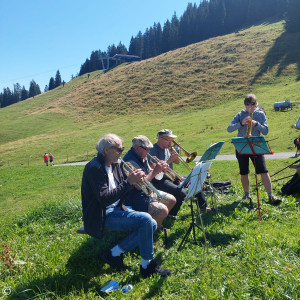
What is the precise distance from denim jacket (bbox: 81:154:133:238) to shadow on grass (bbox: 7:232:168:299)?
588 mm

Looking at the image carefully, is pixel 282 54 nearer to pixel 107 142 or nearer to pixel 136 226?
pixel 107 142

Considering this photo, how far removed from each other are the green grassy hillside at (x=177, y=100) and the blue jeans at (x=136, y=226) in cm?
1755

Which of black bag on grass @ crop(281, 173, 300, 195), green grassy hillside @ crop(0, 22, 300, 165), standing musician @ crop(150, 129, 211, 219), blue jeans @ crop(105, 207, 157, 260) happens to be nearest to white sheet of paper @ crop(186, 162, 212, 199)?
blue jeans @ crop(105, 207, 157, 260)

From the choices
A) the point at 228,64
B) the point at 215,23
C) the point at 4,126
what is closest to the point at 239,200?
the point at 4,126

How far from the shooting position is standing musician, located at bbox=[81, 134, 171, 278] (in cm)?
357

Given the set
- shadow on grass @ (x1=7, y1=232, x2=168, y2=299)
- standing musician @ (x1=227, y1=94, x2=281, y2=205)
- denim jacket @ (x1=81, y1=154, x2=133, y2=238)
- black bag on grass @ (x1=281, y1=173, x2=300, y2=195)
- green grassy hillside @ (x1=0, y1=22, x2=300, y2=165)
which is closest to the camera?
shadow on grass @ (x1=7, y1=232, x2=168, y2=299)

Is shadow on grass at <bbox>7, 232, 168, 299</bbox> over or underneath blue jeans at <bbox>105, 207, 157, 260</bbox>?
underneath

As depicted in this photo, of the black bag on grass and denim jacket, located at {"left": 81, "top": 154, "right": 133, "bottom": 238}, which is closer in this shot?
denim jacket, located at {"left": 81, "top": 154, "right": 133, "bottom": 238}

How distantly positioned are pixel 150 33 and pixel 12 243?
120m

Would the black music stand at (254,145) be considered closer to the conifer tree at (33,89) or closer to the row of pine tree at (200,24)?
the row of pine tree at (200,24)

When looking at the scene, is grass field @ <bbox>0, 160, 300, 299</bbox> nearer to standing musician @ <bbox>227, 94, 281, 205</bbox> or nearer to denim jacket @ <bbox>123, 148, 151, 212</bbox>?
standing musician @ <bbox>227, 94, 281, 205</bbox>

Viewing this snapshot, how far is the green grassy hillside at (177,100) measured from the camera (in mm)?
31391

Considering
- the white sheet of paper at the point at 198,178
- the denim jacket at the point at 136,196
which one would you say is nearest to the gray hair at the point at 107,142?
the denim jacket at the point at 136,196

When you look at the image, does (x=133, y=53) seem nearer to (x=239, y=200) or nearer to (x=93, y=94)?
(x=93, y=94)
